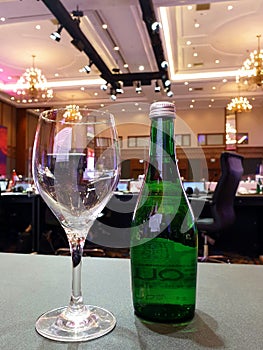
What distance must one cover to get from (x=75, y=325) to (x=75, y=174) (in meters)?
0.16

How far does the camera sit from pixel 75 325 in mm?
356

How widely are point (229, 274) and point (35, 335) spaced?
0.38 metres

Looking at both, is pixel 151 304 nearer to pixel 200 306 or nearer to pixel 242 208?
pixel 200 306

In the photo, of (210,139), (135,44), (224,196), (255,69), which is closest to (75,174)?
(224,196)

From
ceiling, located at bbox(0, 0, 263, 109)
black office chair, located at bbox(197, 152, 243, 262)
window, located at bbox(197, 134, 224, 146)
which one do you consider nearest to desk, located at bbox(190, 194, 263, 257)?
black office chair, located at bbox(197, 152, 243, 262)

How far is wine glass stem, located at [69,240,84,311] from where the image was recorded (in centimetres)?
36

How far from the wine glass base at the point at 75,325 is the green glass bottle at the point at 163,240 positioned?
0.05 metres

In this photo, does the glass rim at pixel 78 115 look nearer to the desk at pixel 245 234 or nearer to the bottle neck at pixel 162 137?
the bottle neck at pixel 162 137

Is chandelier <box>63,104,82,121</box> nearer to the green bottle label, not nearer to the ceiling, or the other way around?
the green bottle label

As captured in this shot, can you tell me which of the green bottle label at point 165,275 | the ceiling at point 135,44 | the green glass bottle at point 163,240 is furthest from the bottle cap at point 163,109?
the ceiling at point 135,44

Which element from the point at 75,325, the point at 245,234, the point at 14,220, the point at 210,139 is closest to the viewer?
the point at 75,325

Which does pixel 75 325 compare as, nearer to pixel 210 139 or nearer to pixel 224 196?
pixel 224 196

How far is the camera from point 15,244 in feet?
13.0

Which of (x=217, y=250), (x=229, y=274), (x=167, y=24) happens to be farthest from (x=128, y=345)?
(x=167, y=24)
